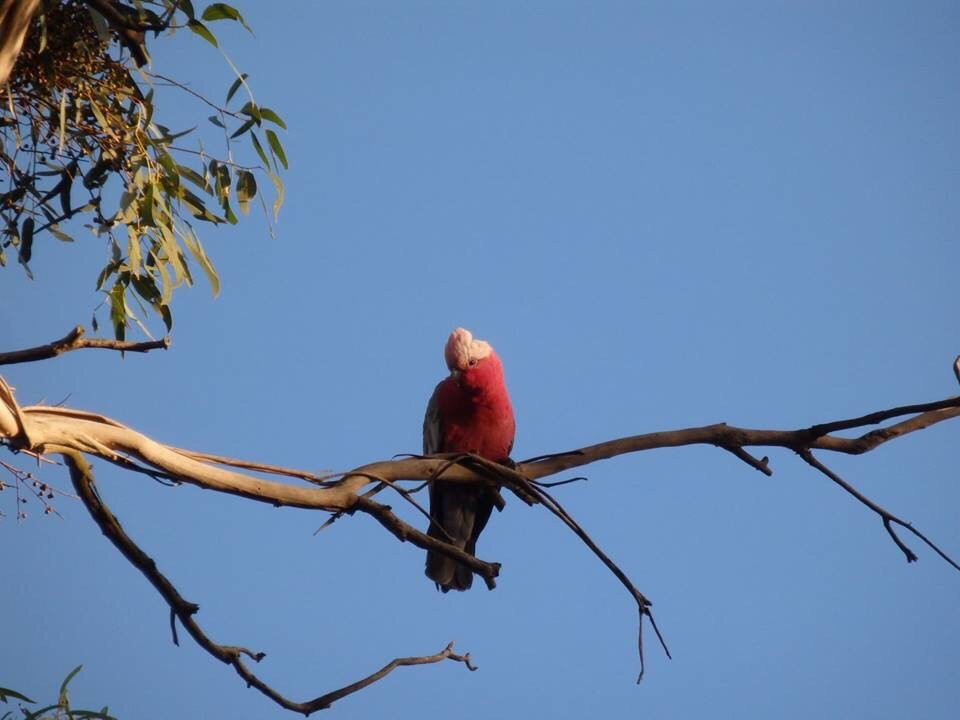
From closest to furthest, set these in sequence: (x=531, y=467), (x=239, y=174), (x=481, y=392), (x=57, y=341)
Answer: (x=57, y=341), (x=531, y=467), (x=239, y=174), (x=481, y=392)

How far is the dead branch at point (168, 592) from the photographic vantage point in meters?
2.10

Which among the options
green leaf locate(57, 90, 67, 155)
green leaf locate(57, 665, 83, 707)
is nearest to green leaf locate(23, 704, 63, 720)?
green leaf locate(57, 665, 83, 707)

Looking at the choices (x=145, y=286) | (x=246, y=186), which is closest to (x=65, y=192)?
(x=145, y=286)

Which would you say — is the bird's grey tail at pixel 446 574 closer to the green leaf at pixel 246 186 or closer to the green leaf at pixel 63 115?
the green leaf at pixel 246 186

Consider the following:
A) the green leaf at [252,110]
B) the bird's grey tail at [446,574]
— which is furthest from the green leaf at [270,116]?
the bird's grey tail at [446,574]

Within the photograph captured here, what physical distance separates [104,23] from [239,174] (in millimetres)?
608

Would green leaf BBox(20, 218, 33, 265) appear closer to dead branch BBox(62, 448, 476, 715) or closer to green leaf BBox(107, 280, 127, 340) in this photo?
green leaf BBox(107, 280, 127, 340)

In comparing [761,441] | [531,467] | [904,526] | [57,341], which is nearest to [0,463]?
[57,341]

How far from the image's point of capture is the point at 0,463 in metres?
2.40

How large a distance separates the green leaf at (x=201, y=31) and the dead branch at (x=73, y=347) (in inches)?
35.2

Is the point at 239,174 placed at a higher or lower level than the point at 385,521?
higher

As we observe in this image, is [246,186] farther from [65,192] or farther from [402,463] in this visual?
[402,463]

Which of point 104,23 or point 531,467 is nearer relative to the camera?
point 104,23

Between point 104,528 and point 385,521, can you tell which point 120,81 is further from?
point 385,521
